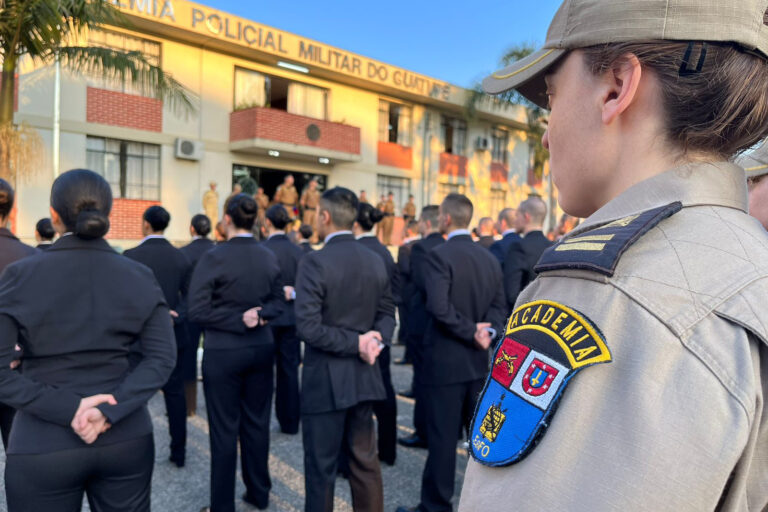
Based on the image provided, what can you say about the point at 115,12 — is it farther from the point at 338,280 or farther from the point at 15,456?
the point at 15,456

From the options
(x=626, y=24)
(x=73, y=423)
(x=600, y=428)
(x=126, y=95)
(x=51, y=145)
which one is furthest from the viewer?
(x=126, y=95)

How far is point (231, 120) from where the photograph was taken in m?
15.9

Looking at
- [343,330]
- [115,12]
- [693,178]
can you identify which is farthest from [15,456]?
[115,12]

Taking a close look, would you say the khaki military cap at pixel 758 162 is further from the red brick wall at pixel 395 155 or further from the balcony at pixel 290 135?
the red brick wall at pixel 395 155

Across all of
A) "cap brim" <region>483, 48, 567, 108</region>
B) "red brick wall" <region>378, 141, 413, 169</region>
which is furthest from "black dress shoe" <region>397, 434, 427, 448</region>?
"red brick wall" <region>378, 141, 413, 169</region>

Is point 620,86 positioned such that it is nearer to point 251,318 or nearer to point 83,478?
point 83,478

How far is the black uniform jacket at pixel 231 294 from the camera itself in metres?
3.50

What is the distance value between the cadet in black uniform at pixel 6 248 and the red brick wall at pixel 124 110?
38.6 feet

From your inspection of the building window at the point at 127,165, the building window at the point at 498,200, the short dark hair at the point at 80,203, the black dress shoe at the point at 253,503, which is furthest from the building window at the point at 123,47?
the building window at the point at 498,200

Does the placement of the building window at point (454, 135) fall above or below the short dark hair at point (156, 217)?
above

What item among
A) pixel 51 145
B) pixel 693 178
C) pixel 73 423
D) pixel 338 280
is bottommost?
pixel 73 423

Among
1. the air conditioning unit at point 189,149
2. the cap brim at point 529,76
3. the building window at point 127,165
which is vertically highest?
the air conditioning unit at point 189,149

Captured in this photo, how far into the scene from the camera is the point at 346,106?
61.5ft

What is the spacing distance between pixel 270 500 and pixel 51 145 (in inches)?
501
